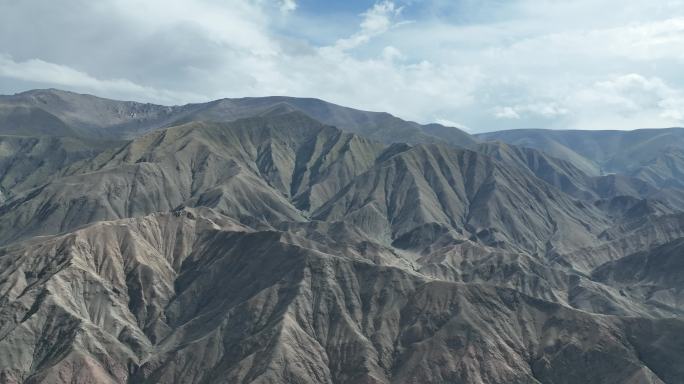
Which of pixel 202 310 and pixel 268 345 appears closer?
pixel 268 345

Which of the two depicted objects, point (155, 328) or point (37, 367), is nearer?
point (37, 367)

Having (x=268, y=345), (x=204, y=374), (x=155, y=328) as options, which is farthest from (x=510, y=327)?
(x=155, y=328)

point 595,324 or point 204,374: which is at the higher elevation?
point 595,324

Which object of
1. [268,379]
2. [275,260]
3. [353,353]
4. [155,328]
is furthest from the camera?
[275,260]

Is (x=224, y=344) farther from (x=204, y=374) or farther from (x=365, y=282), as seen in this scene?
(x=365, y=282)

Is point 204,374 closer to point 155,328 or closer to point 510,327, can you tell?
point 155,328

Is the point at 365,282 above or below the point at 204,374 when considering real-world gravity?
above

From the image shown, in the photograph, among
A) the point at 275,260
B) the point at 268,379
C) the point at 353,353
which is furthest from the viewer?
the point at 275,260

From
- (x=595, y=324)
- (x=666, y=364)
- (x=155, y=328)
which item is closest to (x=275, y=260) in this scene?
(x=155, y=328)

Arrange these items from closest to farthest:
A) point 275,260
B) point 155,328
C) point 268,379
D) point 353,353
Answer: point 268,379 < point 353,353 < point 155,328 < point 275,260
